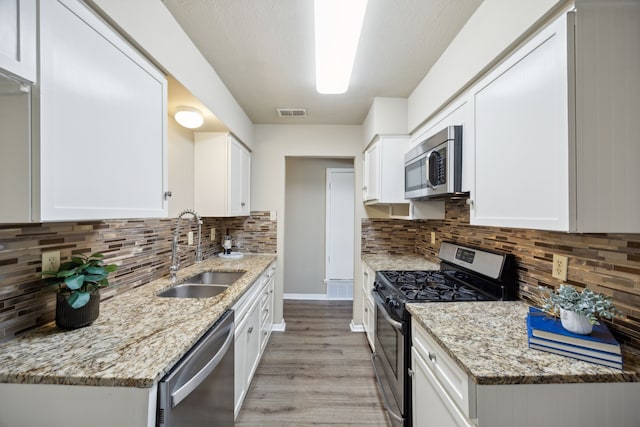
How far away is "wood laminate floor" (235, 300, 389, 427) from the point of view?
178 centimetres

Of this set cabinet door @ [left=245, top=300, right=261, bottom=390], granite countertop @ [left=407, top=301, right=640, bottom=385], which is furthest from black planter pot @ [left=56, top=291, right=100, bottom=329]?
granite countertop @ [left=407, top=301, right=640, bottom=385]

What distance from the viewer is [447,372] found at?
1.00m

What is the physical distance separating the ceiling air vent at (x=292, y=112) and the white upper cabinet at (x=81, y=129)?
1567mm

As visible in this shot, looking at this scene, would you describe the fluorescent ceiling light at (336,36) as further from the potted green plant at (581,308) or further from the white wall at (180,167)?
the potted green plant at (581,308)

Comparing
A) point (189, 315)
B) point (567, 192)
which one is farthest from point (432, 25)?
point (189, 315)

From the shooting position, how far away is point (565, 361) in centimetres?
85

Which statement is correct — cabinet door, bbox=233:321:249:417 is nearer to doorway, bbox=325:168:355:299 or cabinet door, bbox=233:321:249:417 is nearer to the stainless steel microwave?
the stainless steel microwave

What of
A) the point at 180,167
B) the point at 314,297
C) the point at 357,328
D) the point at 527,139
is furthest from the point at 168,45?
the point at 314,297

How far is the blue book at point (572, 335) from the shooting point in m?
0.83

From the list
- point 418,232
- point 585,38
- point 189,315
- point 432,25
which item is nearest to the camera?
point 585,38

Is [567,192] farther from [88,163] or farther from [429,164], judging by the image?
[88,163]

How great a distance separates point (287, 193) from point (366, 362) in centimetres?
262

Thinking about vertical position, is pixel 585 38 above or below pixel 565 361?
above

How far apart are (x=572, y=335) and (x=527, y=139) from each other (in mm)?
720
